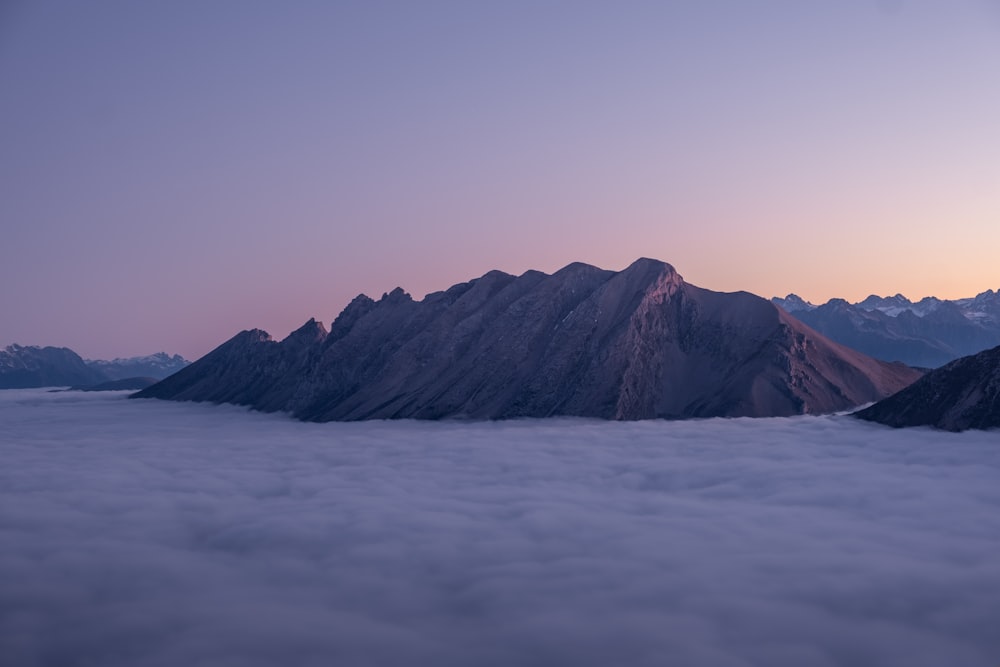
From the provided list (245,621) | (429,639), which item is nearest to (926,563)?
(429,639)

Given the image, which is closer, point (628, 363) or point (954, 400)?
point (954, 400)

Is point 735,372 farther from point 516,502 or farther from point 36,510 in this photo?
point 36,510

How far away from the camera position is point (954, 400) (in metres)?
117

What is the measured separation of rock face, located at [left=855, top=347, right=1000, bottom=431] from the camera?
365 ft

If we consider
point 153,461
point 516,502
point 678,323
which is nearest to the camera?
point 516,502

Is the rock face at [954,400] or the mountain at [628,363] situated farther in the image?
the mountain at [628,363]

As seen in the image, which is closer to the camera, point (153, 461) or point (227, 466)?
point (227, 466)

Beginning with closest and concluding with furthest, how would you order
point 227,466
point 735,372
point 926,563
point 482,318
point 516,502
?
1. point 926,563
2. point 516,502
3. point 227,466
4. point 735,372
5. point 482,318

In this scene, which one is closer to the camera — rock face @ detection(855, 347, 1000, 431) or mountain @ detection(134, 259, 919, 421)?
rock face @ detection(855, 347, 1000, 431)

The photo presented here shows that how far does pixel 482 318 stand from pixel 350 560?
129m

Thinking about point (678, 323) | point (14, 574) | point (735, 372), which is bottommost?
point (14, 574)

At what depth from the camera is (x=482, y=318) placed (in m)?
198

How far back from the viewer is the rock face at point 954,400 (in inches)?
4377

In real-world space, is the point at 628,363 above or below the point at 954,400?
above
